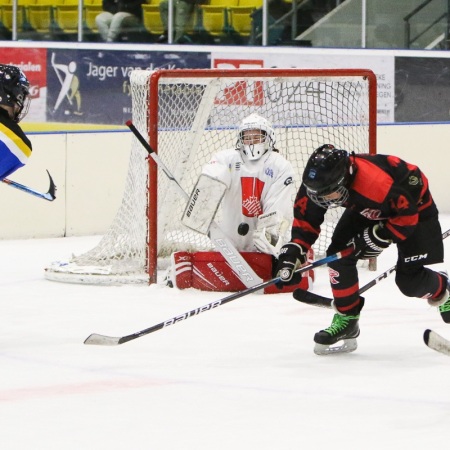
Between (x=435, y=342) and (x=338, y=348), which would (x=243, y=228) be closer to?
(x=338, y=348)

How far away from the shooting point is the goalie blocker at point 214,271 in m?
5.42

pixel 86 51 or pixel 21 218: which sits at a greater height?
pixel 86 51

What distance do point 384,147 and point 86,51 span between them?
10.1ft

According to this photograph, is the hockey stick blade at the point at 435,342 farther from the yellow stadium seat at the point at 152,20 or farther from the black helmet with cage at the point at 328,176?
the yellow stadium seat at the point at 152,20

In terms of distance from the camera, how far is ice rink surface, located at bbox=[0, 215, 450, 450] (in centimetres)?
311

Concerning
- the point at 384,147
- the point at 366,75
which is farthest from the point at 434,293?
the point at 384,147

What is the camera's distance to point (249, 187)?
18.5ft

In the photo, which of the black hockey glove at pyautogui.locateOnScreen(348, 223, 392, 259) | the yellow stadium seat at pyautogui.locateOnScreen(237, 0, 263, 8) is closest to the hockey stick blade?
the black hockey glove at pyautogui.locateOnScreen(348, 223, 392, 259)

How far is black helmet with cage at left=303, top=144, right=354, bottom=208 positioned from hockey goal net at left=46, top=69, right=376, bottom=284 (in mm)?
1656

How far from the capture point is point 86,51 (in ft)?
32.5

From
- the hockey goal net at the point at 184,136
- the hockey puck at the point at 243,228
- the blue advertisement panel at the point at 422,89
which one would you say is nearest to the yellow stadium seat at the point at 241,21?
the blue advertisement panel at the point at 422,89

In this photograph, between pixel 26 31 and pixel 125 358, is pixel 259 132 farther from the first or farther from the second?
pixel 26 31

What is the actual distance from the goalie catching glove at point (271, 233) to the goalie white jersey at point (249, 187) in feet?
0.29

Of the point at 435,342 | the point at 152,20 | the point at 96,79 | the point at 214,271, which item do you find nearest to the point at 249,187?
the point at 214,271
